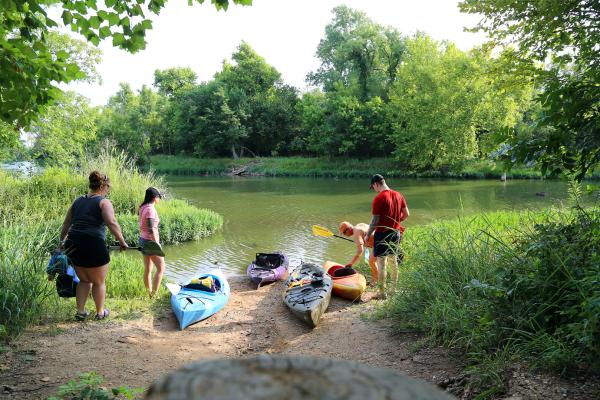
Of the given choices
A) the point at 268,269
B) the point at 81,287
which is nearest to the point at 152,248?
the point at 81,287

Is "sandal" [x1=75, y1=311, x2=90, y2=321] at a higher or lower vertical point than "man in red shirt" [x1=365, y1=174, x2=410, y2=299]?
lower

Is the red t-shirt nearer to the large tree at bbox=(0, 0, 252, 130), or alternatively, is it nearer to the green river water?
the green river water

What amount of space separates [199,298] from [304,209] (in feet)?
44.7

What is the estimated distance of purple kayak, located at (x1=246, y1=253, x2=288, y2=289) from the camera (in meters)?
8.67

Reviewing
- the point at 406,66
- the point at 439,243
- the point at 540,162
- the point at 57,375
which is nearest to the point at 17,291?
the point at 57,375

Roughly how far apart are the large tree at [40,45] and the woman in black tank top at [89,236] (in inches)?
58.9

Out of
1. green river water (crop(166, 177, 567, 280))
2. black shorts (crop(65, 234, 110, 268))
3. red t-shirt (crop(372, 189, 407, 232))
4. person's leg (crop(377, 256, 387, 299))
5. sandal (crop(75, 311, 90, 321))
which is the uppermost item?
red t-shirt (crop(372, 189, 407, 232))

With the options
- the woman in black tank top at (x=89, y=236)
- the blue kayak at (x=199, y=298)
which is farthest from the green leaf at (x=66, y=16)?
the blue kayak at (x=199, y=298)

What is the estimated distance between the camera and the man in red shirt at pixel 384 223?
6.39 meters

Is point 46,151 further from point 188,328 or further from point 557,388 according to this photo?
point 557,388

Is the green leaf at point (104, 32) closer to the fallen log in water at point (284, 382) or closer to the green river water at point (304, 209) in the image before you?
the fallen log in water at point (284, 382)

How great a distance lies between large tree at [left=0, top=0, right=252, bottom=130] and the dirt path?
2.19m

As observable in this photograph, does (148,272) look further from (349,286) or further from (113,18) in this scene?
(113,18)

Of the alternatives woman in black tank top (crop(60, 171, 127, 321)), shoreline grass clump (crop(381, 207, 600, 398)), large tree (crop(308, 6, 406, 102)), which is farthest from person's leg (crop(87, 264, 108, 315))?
large tree (crop(308, 6, 406, 102))
